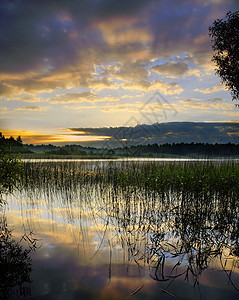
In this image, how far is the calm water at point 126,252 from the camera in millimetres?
3744

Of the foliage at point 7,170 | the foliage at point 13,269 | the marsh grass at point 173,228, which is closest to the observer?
the foliage at point 13,269

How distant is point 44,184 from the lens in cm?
1539

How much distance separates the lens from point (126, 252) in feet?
16.5

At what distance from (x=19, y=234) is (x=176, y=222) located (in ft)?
15.2

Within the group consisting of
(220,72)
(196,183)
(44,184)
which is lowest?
(44,184)

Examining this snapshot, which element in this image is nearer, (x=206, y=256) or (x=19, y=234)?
(x=206, y=256)

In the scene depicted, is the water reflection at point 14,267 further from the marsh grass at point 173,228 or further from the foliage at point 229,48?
the foliage at point 229,48

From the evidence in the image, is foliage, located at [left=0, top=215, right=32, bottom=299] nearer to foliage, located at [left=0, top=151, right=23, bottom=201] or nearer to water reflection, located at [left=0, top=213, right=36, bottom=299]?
water reflection, located at [left=0, top=213, right=36, bottom=299]

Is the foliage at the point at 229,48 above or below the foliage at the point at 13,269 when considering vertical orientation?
above

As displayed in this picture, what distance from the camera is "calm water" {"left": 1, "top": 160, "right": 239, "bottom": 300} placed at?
3.74m

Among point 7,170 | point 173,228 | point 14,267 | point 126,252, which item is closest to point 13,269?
point 14,267

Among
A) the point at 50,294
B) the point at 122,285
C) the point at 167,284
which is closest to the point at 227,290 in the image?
the point at 167,284

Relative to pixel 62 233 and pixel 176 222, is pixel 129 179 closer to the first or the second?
pixel 176 222

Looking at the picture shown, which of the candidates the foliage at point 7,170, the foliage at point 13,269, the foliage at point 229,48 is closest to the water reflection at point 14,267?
the foliage at point 13,269
